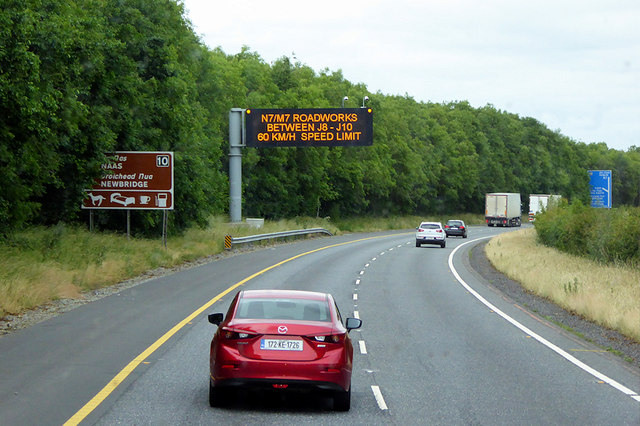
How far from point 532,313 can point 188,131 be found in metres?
24.7

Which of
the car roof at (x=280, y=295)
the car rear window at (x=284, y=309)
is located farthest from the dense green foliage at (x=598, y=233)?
the car rear window at (x=284, y=309)

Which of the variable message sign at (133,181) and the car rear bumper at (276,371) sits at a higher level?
the variable message sign at (133,181)

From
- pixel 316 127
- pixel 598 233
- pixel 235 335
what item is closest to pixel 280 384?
pixel 235 335

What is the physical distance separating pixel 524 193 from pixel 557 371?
131 m

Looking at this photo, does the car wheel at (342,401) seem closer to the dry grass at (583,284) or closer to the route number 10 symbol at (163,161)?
the dry grass at (583,284)

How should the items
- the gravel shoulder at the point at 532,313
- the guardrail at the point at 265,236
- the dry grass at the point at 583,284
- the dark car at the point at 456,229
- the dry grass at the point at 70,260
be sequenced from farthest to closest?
1. the dark car at the point at 456,229
2. the guardrail at the point at 265,236
3. the dry grass at the point at 70,260
4. the dry grass at the point at 583,284
5. the gravel shoulder at the point at 532,313

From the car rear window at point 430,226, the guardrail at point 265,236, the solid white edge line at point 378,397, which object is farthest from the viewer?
the car rear window at point 430,226

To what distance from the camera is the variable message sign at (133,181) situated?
3322 centimetres

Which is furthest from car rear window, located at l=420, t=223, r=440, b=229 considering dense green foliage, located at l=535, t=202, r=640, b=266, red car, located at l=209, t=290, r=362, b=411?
red car, located at l=209, t=290, r=362, b=411

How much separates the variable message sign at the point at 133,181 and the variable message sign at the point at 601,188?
25.6m

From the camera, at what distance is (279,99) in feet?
236

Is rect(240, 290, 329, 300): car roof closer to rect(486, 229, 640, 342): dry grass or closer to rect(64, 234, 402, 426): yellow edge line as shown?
rect(64, 234, 402, 426): yellow edge line

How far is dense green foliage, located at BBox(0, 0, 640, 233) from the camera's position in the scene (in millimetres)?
24094

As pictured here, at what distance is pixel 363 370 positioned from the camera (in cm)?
1219
